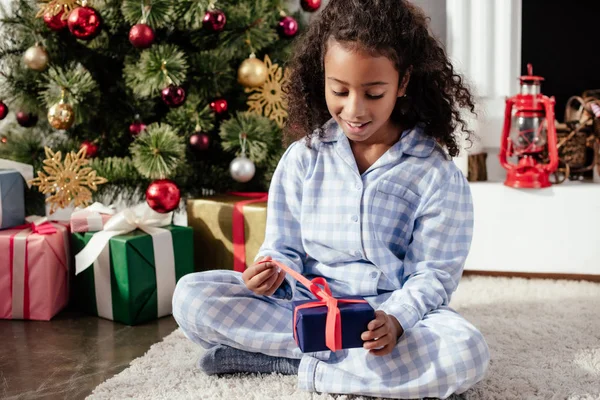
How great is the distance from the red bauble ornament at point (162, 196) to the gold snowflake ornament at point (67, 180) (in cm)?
14

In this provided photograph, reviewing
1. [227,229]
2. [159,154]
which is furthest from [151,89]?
[227,229]

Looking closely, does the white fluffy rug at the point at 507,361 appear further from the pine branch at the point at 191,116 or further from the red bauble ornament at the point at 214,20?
the red bauble ornament at the point at 214,20

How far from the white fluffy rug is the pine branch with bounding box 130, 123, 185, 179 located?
1.24 ft

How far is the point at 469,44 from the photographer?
79.6 inches

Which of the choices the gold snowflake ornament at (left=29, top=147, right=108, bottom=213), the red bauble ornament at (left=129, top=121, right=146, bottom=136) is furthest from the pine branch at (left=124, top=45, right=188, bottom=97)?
the gold snowflake ornament at (left=29, top=147, right=108, bottom=213)

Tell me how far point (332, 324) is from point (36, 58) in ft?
→ 3.53

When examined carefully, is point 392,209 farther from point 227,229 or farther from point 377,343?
point 227,229

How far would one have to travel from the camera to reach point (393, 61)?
1143 mm

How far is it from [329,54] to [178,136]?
2.31ft

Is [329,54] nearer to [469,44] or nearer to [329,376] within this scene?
[329,376]

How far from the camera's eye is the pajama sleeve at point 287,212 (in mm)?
1269

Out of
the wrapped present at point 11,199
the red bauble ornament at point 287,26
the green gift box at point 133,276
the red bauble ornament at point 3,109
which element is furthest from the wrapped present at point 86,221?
the red bauble ornament at point 287,26

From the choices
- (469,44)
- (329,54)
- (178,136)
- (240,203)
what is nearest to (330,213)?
(329,54)

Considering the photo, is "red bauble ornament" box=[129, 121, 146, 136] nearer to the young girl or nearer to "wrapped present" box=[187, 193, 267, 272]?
"wrapped present" box=[187, 193, 267, 272]
